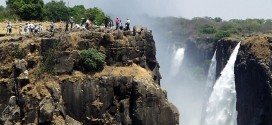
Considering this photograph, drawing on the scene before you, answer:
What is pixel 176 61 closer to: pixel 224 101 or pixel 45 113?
pixel 224 101

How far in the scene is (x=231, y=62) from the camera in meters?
96.7

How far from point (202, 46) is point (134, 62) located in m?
125

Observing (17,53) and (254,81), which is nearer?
(17,53)

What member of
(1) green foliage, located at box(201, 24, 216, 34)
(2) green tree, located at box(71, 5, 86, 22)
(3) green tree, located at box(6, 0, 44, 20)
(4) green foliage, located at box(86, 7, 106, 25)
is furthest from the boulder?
(1) green foliage, located at box(201, 24, 216, 34)

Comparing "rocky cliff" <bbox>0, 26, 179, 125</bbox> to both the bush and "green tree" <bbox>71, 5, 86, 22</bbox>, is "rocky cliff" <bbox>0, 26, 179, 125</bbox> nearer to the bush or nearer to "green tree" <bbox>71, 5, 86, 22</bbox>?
A: the bush

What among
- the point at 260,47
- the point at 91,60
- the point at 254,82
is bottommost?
the point at 254,82

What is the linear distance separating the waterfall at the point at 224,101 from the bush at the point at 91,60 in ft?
199

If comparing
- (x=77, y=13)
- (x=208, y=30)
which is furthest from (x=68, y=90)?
(x=208, y=30)

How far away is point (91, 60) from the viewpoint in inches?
1308

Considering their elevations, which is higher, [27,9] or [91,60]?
[27,9]

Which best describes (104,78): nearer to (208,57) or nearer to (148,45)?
(148,45)

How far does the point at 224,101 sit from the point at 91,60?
63.3 meters

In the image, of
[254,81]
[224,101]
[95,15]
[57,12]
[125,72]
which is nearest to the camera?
[125,72]

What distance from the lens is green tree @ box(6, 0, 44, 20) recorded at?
5803cm
